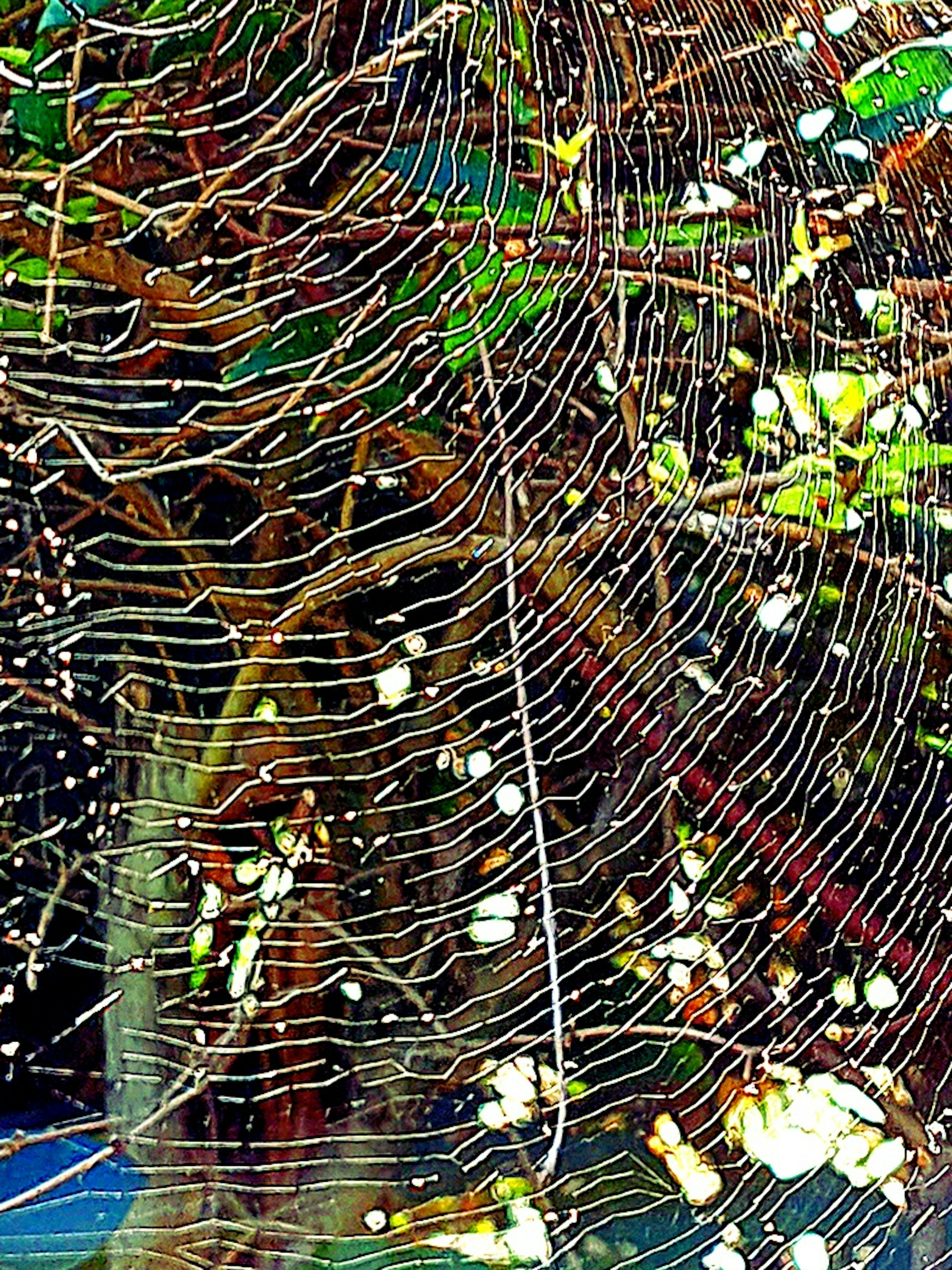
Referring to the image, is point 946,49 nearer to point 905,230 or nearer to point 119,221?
point 905,230

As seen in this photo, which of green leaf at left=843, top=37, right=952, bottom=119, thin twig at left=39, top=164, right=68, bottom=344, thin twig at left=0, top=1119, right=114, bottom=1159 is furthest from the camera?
green leaf at left=843, top=37, right=952, bottom=119

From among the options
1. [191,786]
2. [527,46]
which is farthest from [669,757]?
[527,46]

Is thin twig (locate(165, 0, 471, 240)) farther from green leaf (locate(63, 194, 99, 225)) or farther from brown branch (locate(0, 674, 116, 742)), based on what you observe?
brown branch (locate(0, 674, 116, 742))

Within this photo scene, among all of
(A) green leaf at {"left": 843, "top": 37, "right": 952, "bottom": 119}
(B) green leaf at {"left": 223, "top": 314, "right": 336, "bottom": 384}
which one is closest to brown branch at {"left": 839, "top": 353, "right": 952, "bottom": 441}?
(A) green leaf at {"left": 843, "top": 37, "right": 952, "bottom": 119}

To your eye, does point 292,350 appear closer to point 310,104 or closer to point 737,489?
point 310,104

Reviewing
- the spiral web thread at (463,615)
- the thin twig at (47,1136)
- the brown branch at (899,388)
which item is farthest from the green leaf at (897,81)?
the thin twig at (47,1136)

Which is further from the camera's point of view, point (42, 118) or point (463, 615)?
point (463, 615)

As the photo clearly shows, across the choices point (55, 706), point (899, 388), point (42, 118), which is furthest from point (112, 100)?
point (899, 388)

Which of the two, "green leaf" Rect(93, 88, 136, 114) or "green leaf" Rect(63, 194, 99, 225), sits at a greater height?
"green leaf" Rect(93, 88, 136, 114)
